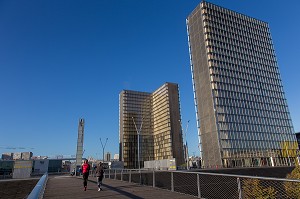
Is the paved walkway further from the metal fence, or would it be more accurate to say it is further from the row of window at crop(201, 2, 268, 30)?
the row of window at crop(201, 2, 268, 30)

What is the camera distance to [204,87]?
8962 centimetres

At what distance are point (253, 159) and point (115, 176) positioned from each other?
73.6 metres

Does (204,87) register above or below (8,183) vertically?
above

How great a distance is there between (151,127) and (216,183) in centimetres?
13151

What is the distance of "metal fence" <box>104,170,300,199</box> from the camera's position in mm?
10868

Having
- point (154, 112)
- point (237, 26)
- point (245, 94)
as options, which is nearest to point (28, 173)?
point (245, 94)

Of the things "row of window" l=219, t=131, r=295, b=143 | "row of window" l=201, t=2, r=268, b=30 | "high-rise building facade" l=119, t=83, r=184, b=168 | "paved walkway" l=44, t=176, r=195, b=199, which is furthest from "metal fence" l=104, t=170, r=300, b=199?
"high-rise building facade" l=119, t=83, r=184, b=168

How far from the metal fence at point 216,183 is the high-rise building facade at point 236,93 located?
6168 centimetres

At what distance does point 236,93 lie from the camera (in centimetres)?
9106

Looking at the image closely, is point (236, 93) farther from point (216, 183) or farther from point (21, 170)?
point (216, 183)

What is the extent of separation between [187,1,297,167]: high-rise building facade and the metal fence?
6168 cm

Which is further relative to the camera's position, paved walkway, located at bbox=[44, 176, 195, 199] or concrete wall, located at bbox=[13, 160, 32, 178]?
concrete wall, located at bbox=[13, 160, 32, 178]

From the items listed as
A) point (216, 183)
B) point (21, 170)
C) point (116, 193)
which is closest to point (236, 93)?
point (21, 170)

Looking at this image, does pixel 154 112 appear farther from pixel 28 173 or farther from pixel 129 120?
pixel 28 173
